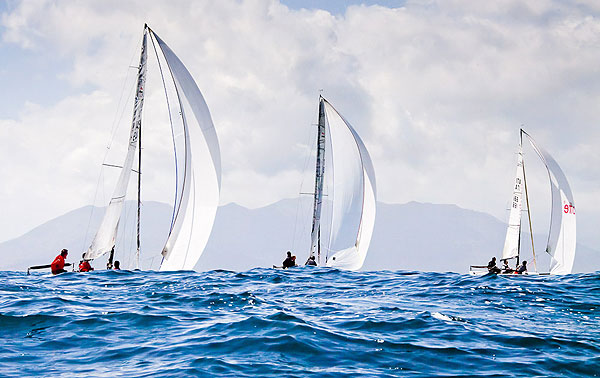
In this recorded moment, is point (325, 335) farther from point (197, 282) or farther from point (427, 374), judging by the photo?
point (197, 282)

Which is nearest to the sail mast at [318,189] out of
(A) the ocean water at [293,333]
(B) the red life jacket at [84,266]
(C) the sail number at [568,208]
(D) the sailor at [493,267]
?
(D) the sailor at [493,267]

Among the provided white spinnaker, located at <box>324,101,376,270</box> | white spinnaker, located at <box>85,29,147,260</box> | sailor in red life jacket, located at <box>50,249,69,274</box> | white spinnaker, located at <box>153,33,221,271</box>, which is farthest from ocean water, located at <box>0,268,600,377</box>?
white spinnaker, located at <box>324,101,376,270</box>

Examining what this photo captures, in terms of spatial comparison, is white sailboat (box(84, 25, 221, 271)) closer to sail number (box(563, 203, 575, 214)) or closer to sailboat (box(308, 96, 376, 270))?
sailboat (box(308, 96, 376, 270))

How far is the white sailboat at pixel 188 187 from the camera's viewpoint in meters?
24.0

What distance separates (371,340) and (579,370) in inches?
122

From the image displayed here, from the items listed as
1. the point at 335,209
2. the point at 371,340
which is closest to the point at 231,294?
the point at 371,340

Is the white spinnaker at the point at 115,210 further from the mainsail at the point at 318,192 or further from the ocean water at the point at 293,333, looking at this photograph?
the mainsail at the point at 318,192

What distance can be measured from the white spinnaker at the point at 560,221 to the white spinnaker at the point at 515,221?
2.32 metres

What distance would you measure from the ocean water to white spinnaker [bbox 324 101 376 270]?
21.6 m

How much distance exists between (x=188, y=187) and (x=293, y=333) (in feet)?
52.3

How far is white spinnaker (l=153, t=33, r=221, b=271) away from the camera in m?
23.9

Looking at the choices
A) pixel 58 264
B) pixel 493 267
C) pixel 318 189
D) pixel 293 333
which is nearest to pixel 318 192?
pixel 318 189

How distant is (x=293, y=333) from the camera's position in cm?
968

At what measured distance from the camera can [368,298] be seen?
15258mm
